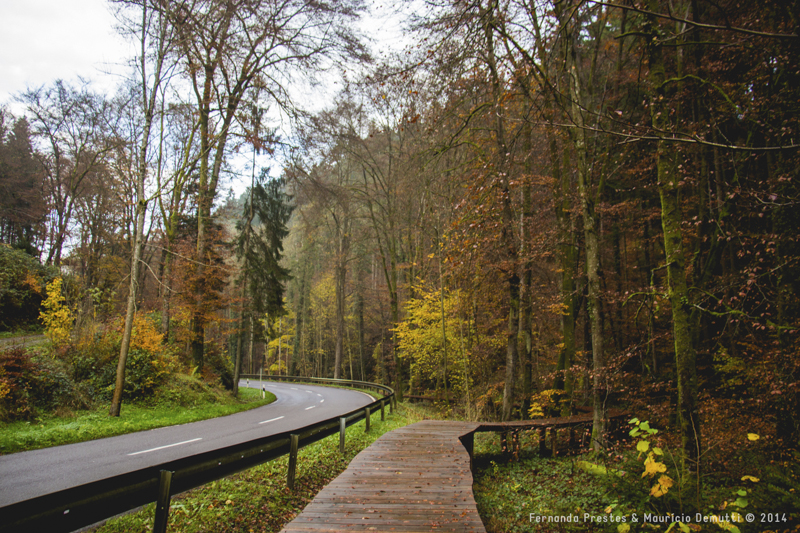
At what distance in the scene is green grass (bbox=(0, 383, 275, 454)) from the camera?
757 centimetres

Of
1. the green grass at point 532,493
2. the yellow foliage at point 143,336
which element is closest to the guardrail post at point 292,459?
the green grass at point 532,493

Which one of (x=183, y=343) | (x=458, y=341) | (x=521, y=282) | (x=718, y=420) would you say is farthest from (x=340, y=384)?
(x=718, y=420)

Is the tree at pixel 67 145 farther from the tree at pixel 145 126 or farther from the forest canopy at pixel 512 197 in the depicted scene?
the tree at pixel 145 126

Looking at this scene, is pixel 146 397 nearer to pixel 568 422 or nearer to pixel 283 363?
pixel 568 422

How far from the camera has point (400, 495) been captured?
13.7 ft

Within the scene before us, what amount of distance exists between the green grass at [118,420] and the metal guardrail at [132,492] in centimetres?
581

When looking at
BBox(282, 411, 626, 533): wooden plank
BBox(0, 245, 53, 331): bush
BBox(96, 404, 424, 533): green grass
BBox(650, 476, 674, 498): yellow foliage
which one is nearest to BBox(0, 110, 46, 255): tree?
BBox(0, 245, 53, 331): bush

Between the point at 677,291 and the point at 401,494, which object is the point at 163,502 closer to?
the point at 401,494

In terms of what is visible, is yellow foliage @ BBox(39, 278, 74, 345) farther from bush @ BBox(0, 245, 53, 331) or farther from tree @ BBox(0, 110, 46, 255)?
tree @ BBox(0, 110, 46, 255)

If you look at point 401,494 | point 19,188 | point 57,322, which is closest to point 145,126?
point 57,322

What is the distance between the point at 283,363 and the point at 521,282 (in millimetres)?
39389

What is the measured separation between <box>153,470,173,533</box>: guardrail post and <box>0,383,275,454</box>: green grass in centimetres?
622

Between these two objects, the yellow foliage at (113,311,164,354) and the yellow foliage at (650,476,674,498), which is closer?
the yellow foliage at (650,476,674,498)

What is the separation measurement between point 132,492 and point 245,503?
194 cm
